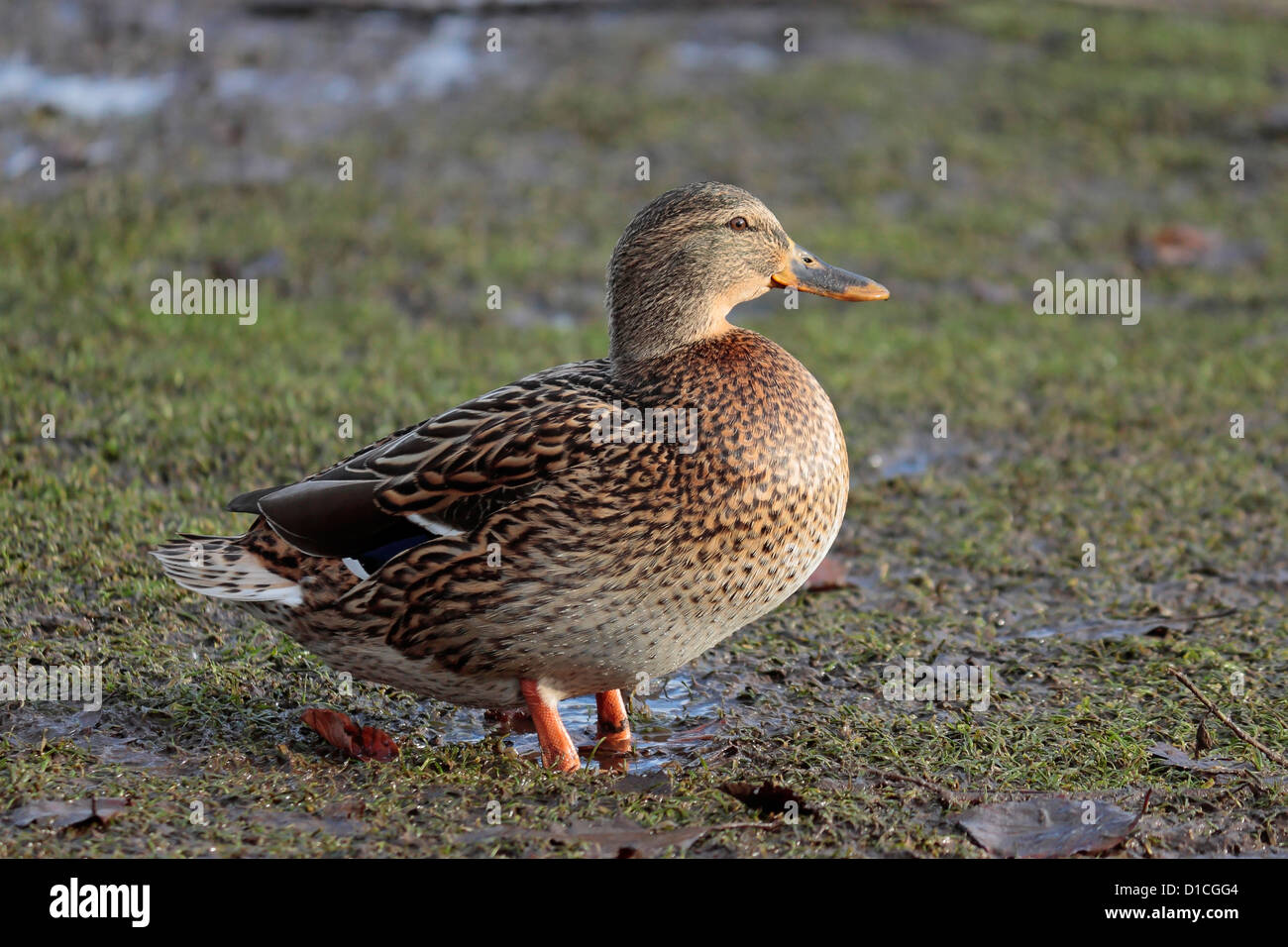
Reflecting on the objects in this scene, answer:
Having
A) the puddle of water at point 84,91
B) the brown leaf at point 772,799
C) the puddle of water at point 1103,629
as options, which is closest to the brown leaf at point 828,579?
the puddle of water at point 1103,629

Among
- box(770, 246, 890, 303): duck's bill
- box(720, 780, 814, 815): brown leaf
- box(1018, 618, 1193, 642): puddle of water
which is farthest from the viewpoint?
box(1018, 618, 1193, 642): puddle of water

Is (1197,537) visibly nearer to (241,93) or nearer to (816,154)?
(816,154)

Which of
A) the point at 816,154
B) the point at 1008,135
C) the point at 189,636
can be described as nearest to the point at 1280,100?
the point at 1008,135

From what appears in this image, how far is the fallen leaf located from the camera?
13.2ft

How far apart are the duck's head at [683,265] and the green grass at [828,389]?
1.13 m

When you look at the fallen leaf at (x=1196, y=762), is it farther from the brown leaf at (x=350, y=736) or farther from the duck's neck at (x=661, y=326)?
the brown leaf at (x=350, y=736)

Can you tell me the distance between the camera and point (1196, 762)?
410cm

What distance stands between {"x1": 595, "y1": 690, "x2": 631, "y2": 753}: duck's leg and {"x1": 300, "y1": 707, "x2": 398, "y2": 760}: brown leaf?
1.97 ft

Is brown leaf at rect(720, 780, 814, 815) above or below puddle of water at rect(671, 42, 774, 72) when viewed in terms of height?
below

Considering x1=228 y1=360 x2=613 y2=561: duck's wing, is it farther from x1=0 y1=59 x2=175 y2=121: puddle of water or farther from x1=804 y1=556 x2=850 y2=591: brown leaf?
x1=0 y1=59 x2=175 y2=121: puddle of water

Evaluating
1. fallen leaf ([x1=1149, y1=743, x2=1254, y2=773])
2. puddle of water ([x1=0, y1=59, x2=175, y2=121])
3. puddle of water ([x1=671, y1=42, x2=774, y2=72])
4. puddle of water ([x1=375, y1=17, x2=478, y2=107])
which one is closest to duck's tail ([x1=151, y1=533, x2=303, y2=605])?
fallen leaf ([x1=1149, y1=743, x2=1254, y2=773])

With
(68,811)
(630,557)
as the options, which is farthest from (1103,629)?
(68,811)
